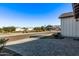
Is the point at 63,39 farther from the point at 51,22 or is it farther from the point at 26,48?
the point at 26,48

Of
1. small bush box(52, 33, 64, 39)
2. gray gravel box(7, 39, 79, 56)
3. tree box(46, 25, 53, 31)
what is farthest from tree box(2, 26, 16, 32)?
small bush box(52, 33, 64, 39)

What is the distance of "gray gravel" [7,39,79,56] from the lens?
666 centimetres

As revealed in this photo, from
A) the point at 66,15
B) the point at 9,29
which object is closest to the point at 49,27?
the point at 9,29

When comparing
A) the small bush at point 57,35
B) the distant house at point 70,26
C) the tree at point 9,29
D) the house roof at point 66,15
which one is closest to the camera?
the tree at point 9,29

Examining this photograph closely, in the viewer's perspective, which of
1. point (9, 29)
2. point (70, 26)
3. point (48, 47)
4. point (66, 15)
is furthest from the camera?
point (70, 26)

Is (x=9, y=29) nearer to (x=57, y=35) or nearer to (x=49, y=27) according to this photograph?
(x=49, y=27)

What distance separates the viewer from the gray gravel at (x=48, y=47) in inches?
262

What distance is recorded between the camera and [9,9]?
24.4 feet

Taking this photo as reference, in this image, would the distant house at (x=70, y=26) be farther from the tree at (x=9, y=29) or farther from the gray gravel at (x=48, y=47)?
the tree at (x=9, y=29)

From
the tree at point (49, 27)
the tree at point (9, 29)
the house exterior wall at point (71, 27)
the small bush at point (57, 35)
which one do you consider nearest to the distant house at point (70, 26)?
the house exterior wall at point (71, 27)

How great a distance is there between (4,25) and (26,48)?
3.20 ft

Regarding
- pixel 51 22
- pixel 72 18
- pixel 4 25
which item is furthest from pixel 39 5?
pixel 72 18

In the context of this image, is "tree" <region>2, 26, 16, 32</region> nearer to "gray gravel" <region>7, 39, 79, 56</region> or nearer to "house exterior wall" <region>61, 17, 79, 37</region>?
"gray gravel" <region>7, 39, 79, 56</region>

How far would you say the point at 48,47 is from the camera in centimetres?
746
